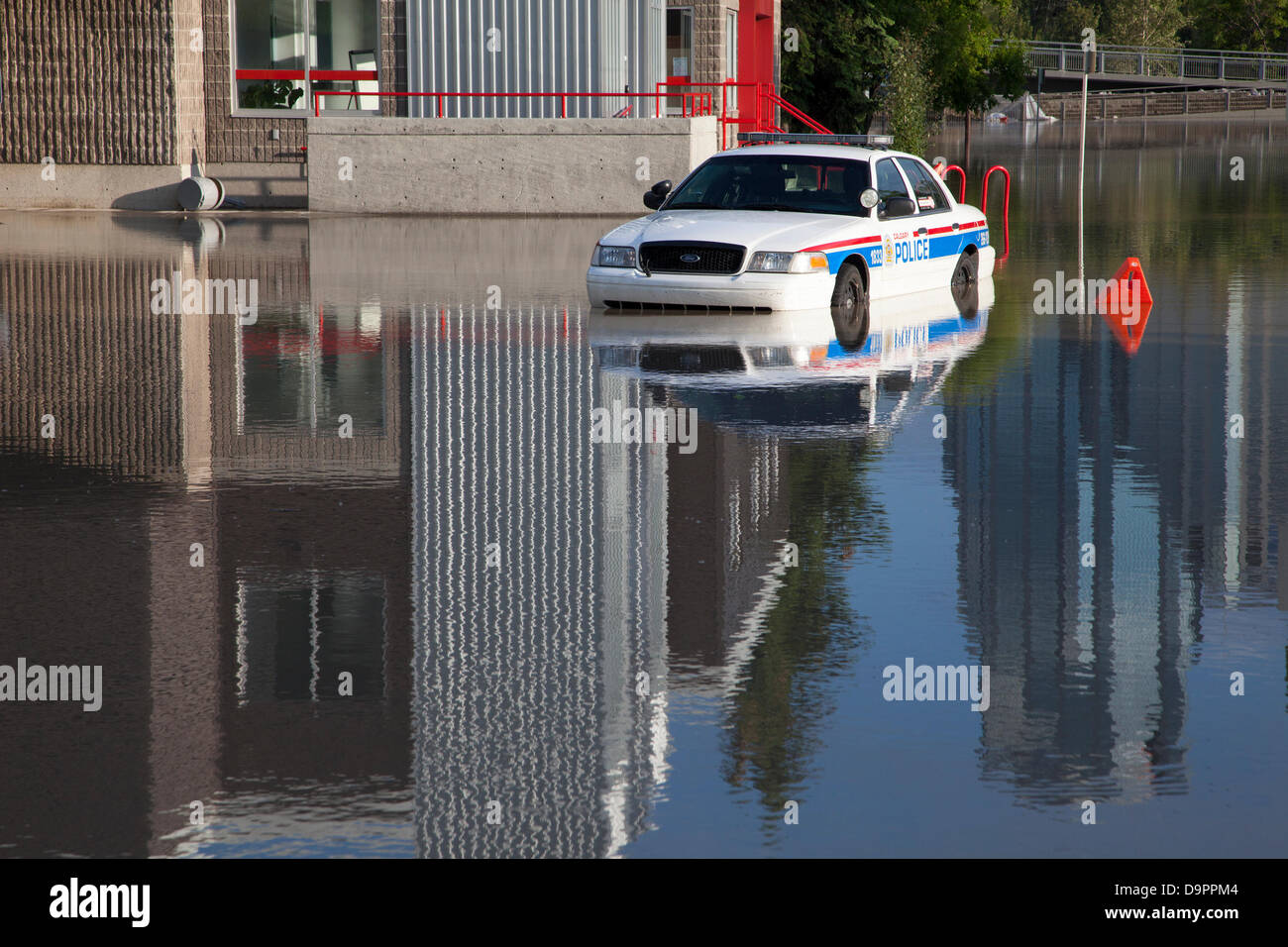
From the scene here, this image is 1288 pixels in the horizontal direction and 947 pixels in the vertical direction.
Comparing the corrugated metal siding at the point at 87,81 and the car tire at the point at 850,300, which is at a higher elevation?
the corrugated metal siding at the point at 87,81

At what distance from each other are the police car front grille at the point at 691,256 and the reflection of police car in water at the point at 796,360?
1.44 ft

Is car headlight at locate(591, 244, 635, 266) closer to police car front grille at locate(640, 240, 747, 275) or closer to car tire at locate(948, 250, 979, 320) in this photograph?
police car front grille at locate(640, 240, 747, 275)

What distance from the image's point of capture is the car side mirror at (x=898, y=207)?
17027mm

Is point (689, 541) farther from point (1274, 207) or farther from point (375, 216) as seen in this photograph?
point (1274, 207)

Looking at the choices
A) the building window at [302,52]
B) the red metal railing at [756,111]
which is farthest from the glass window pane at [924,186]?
the building window at [302,52]

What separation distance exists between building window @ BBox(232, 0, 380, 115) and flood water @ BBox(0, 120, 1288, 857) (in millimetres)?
17851

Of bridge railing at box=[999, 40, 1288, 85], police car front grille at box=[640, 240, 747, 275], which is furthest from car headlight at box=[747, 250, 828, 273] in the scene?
bridge railing at box=[999, 40, 1288, 85]

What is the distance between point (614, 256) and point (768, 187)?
1876 mm

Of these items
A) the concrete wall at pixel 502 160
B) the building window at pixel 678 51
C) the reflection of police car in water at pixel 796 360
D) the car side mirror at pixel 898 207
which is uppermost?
the building window at pixel 678 51

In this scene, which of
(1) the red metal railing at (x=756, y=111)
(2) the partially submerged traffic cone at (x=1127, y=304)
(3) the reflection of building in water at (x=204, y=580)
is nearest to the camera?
(3) the reflection of building in water at (x=204, y=580)

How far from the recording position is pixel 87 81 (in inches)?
1203

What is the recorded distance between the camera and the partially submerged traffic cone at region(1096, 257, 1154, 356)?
15.4m

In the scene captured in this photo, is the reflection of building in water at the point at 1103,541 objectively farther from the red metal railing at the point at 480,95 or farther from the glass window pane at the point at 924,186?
the red metal railing at the point at 480,95
